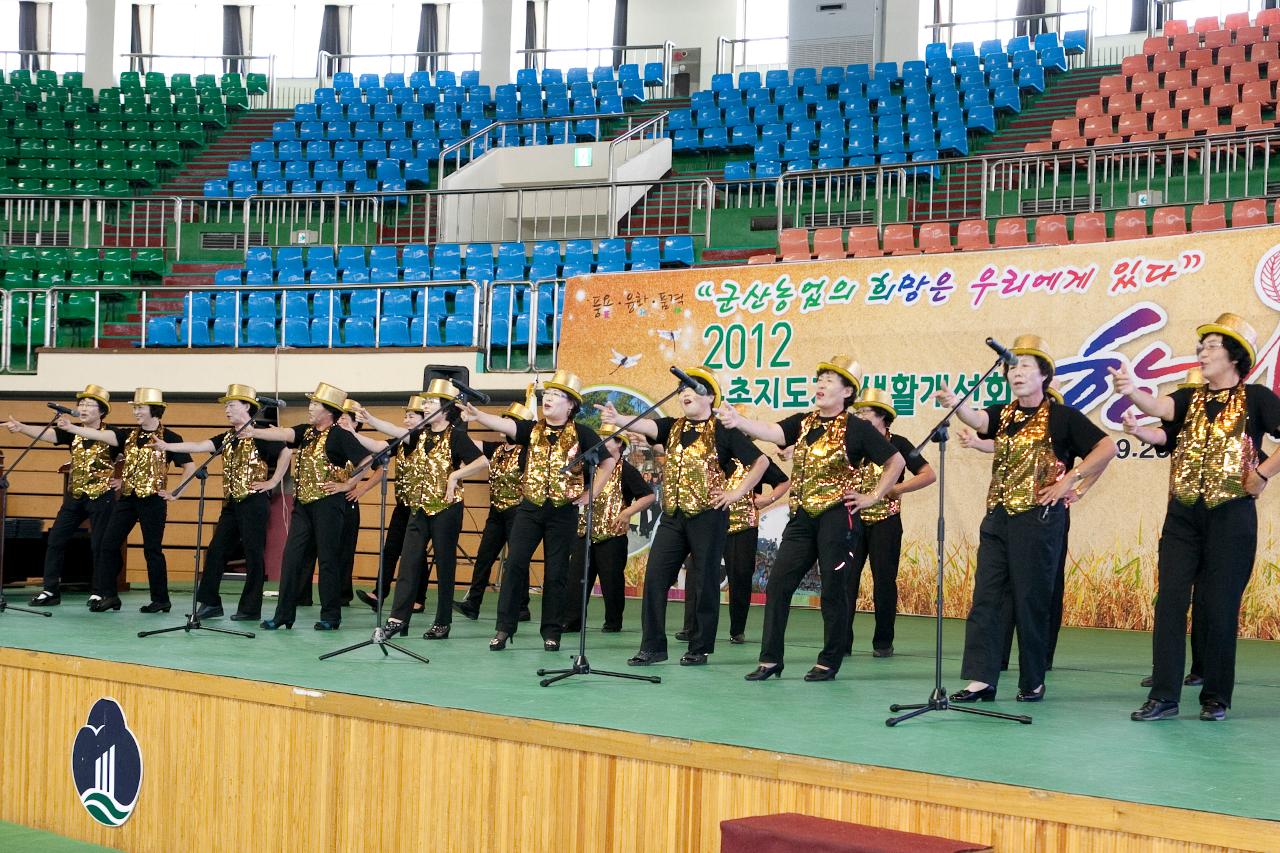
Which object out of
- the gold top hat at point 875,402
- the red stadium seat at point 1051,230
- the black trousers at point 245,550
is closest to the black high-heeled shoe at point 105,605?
the black trousers at point 245,550

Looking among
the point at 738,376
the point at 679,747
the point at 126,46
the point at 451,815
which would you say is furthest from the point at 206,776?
the point at 126,46

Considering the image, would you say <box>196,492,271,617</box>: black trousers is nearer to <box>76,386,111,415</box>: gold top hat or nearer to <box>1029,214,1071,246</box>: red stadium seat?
<box>76,386,111,415</box>: gold top hat

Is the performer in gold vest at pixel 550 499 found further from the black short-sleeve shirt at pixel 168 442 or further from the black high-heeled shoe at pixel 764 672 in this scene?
the black short-sleeve shirt at pixel 168 442

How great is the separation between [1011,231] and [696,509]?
21.3ft

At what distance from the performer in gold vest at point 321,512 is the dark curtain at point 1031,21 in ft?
55.4

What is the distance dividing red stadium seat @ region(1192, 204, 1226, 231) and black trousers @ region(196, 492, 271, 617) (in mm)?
7552

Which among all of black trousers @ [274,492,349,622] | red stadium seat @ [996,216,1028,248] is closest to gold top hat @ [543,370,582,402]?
black trousers @ [274,492,349,622]

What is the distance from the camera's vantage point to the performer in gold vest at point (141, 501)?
9195 mm

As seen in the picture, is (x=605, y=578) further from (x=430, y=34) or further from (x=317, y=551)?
(x=430, y=34)

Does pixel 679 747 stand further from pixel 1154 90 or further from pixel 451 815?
pixel 1154 90

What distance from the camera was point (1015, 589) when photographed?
5.55 m

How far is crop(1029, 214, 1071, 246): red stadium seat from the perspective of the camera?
11500 mm

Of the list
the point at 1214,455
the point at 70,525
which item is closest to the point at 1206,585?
the point at 1214,455

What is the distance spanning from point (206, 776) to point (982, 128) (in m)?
14.5
